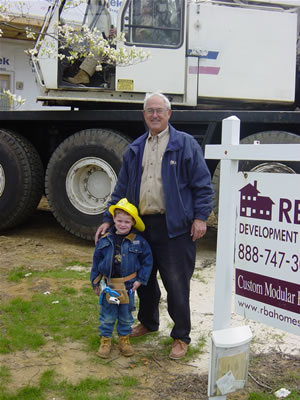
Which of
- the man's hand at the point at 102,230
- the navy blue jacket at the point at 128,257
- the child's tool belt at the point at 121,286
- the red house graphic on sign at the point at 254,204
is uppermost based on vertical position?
the red house graphic on sign at the point at 254,204

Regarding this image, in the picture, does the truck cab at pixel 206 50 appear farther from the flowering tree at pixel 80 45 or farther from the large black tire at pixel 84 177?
the large black tire at pixel 84 177

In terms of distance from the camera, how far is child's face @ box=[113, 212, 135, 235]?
308 centimetres

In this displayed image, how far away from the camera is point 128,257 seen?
10.2 ft

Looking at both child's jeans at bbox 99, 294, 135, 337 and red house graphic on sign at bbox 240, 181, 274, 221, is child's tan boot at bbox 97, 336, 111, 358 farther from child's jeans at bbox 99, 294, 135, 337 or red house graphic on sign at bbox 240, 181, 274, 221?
red house graphic on sign at bbox 240, 181, 274, 221

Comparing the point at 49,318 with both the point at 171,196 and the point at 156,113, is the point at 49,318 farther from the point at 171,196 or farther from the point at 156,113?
the point at 156,113

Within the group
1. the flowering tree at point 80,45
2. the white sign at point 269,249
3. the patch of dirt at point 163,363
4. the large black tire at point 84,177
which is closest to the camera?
the white sign at point 269,249

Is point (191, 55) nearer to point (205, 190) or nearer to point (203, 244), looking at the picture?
point (203, 244)

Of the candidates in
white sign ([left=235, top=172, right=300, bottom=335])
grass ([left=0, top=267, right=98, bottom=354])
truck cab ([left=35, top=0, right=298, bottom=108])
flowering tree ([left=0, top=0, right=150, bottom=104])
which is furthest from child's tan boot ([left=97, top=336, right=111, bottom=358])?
Answer: truck cab ([left=35, top=0, right=298, bottom=108])

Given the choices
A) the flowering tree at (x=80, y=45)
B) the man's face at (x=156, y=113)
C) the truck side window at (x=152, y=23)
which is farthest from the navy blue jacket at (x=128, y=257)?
the truck side window at (x=152, y=23)

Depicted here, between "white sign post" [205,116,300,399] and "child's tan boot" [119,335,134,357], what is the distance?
101 centimetres

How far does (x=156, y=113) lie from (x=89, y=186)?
325 centimetres

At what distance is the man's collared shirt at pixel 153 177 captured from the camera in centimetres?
312

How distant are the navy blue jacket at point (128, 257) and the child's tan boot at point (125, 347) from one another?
37 centimetres

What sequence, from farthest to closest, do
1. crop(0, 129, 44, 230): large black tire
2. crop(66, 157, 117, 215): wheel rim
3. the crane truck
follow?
→ 1. crop(0, 129, 44, 230): large black tire
2. crop(66, 157, 117, 215): wheel rim
3. the crane truck
